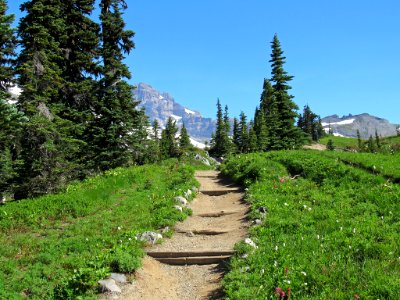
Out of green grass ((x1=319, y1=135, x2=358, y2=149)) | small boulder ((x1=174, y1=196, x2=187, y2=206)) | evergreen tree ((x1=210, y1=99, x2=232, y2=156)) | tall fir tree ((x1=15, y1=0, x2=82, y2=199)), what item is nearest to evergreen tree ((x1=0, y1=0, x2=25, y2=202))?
tall fir tree ((x1=15, y1=0, x2=82, y2=199))

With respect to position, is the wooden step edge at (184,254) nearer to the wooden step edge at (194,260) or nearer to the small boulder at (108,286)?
Answer: the wooden step edge at (194,260)

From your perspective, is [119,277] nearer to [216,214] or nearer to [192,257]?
[192,257]

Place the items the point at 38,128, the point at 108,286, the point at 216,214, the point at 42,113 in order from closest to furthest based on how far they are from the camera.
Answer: the point at 108,286 < the point at 216,214 < the point at 38,128 < the point at 42,113

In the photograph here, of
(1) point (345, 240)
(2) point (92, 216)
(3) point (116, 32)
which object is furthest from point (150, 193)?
(3) point (116, 32)

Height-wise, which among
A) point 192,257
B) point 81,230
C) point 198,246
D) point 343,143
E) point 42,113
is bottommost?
point 192,257

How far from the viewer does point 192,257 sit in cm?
1158

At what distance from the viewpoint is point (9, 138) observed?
20250mm

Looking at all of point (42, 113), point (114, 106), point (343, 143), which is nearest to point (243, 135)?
point (114, 106)

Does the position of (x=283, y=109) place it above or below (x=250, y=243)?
above

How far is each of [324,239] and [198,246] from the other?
4.24 m

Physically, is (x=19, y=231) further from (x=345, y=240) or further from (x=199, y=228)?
(x=345, y=240)

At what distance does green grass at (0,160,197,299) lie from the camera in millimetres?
9984

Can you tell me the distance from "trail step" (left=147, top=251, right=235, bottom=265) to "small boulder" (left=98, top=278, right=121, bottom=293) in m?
2.34

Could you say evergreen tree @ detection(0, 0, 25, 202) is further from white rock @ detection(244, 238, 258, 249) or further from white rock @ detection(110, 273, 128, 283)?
white rock @ detection(244, 238, 258, 249)
